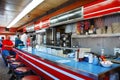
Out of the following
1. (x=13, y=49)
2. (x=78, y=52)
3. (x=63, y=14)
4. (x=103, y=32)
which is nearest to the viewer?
(x=78, y=52)

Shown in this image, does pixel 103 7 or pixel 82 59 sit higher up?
pixel 103 7

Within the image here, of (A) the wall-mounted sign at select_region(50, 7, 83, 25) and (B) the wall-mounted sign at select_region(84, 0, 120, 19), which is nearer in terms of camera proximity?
(B) the wall-mounted sign at select_region(84, 0, 120, 19)

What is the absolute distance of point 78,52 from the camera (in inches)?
88.0

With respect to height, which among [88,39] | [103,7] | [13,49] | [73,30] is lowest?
[13,49]

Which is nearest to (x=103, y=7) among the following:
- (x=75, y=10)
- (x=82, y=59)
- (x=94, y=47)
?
(x=75, y=10)

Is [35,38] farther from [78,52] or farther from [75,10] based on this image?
[78,52]

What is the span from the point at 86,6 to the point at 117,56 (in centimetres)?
162

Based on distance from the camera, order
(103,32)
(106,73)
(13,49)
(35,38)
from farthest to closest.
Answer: (35,38) → (13,49) → (103,32) → (106,73)

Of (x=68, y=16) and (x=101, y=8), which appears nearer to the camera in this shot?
(x=101, y=8)

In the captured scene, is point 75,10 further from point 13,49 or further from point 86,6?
point 13,49

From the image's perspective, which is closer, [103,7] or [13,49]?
[103,7]

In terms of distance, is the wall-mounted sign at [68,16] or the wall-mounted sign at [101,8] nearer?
the wall-mounted sign at [101,8]

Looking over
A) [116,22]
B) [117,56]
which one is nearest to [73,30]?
[116,22]

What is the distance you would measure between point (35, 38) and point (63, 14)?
4.10 m
